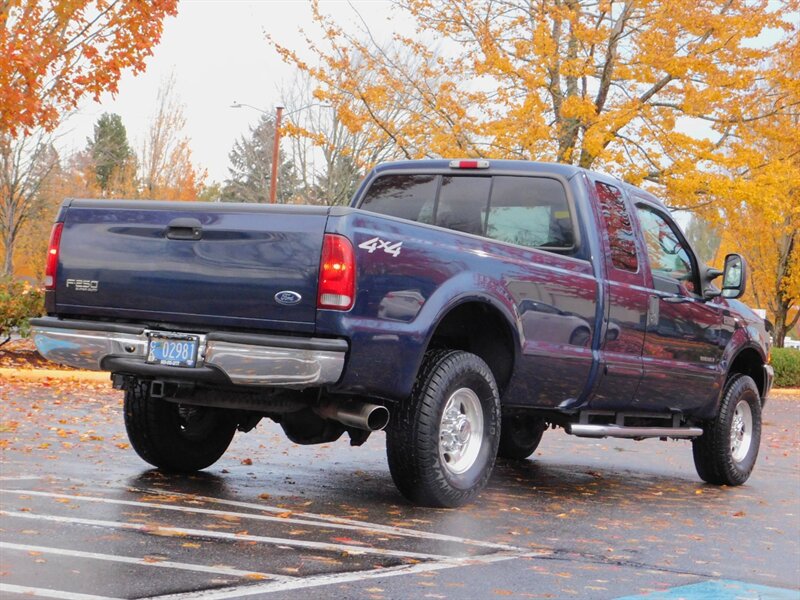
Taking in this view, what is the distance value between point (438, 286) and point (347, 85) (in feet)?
43.1

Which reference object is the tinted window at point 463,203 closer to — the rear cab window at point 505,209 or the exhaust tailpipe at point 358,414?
the rear cab window at point 505,209

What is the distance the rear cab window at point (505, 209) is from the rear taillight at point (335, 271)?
7.75 ft

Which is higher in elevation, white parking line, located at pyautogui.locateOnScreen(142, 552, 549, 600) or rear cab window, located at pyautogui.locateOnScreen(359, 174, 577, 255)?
rear cab window, located at pyautogui.locateOnScreen(359, 174, 577, 255)

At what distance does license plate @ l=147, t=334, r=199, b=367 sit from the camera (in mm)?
6473

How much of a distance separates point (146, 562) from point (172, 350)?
1.73 m

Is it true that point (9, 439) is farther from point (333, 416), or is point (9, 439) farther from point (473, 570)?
point (473, 570)

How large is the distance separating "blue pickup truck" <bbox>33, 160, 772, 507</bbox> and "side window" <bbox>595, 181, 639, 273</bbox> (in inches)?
0.7

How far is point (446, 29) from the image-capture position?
64.9 feet

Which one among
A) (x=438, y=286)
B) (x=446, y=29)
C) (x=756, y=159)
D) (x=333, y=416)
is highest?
(x=446, y=29)

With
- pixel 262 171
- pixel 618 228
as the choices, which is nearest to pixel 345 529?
pixel 618 228

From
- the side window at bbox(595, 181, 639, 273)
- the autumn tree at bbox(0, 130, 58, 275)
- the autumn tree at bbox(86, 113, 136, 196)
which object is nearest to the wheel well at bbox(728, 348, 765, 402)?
the side window at bbox(595, 181, 639, 273)

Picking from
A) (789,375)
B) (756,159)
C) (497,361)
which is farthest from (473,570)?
(789,375)

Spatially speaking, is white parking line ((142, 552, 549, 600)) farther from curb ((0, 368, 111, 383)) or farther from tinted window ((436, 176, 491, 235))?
curb ((0, 368, 111, 383))

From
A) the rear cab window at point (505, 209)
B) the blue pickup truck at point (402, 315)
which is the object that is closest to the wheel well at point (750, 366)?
the blue pickup truck at point (402, 315)
